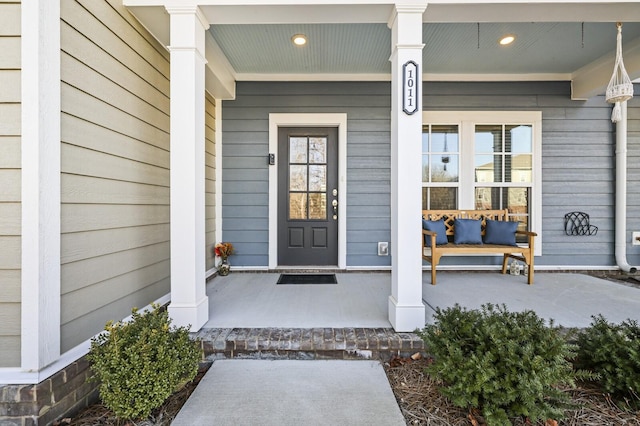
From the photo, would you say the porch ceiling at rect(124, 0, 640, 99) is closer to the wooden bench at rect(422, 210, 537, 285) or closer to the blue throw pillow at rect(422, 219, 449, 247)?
the wooden bench at rect(422, 210, 537, 285)

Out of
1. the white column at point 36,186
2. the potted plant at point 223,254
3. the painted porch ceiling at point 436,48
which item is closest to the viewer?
the white column at point 36,186

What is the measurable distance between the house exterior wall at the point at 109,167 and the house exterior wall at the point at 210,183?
959mm

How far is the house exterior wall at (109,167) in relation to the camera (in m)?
1.60

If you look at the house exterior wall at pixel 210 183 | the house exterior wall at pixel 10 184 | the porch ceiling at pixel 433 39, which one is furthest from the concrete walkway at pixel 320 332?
the porch ceiling at pixel 433 39

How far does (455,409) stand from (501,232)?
2.56 m

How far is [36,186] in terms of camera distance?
140 cm

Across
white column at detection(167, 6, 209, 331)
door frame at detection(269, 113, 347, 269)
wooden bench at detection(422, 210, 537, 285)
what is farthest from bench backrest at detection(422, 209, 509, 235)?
white column at detection(167, 6, 209, 331)

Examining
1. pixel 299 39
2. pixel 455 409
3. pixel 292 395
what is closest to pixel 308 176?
pixel 299 39

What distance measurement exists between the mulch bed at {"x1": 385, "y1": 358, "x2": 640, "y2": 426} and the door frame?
2.12 m

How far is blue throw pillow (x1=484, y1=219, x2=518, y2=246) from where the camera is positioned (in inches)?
134

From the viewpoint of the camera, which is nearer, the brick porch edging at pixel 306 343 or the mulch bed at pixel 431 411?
the mulch bed at pixel 431 411

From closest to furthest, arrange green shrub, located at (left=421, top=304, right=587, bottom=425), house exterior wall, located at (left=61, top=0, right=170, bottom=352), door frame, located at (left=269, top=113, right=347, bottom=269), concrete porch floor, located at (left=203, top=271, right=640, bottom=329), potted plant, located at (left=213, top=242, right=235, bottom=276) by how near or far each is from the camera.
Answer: green shrub, located at (left=421, top=304, right=587, bottom=425) < house exterior wall, located at (left=61, top=0, right=170, bottom=352) < concrete porch floor, located at (left=203, top=271, right=640, bottom=329) < potted plant, located at (left=213, top=242, right=235, bottom=276) < door frame, located at (left=269, top=113, right=347, bottom=269)

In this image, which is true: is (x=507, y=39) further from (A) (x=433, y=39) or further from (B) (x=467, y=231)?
(B) (x=467, y=231)

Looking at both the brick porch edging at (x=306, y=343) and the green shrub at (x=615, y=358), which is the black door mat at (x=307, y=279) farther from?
the green shrub at (x=615, y=358)
